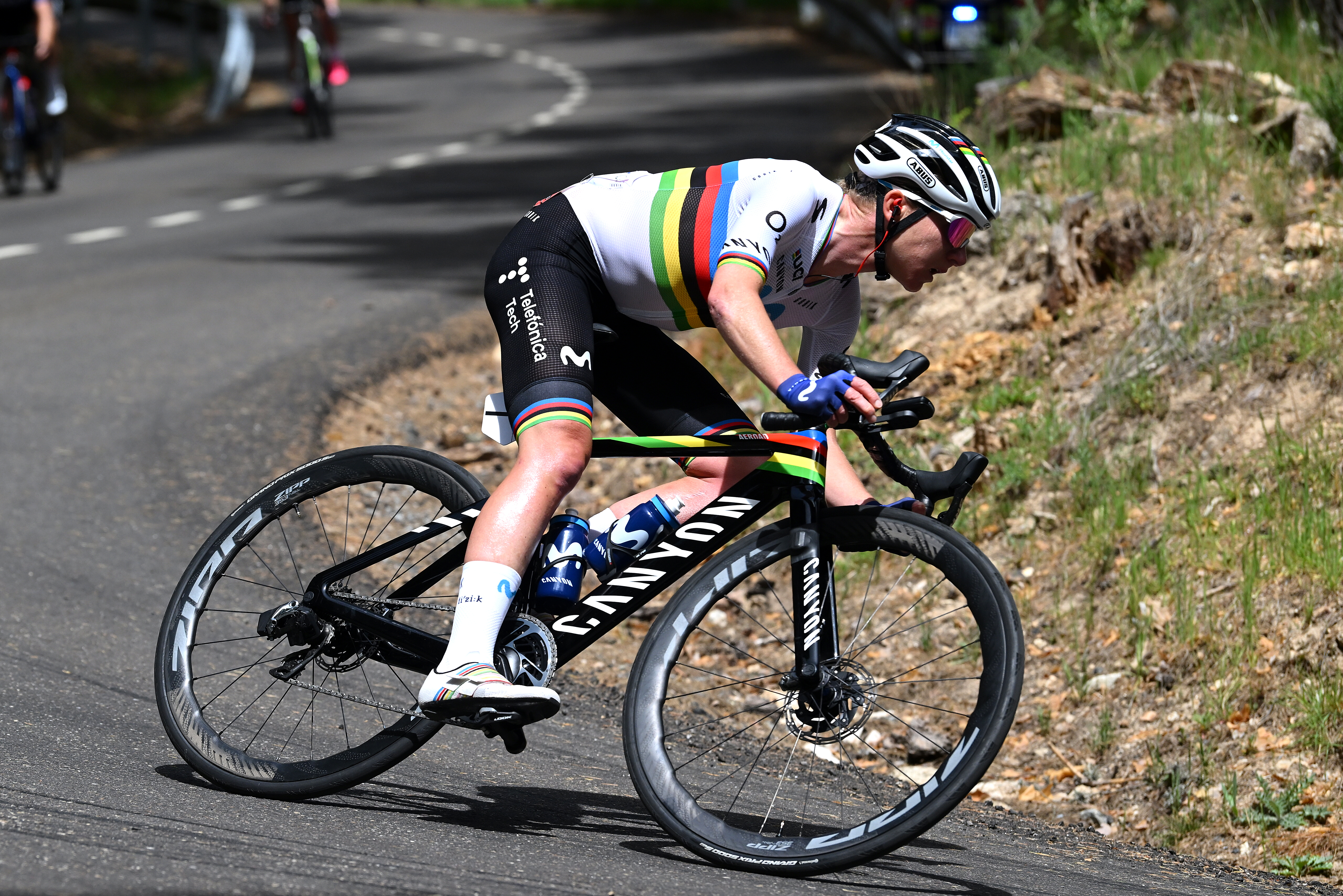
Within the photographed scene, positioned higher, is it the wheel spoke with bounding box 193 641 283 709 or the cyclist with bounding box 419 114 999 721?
the cyclist with bounding box 419 114 999 721

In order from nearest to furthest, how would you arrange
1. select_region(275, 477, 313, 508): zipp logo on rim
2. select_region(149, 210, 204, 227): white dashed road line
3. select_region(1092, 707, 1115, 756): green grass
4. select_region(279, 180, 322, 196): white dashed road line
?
1. select_region(275, 477, 313, 508): zipp logo on rim
2. select_region(1092, 707, 1115, 756): green grass
3. select_region(149, 210, 204, 227): white dashed road line
4. select_region(279, 180, 322, 196): white dashed road line

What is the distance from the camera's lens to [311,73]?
20.0m

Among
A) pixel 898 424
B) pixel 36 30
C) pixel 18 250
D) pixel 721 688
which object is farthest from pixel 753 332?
pixel 36 30

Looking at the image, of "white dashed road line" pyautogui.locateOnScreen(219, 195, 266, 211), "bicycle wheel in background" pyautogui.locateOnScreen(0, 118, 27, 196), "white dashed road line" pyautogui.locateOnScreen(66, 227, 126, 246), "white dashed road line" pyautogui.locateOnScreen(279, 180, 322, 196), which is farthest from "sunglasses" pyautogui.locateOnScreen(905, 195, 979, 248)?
"bicycle wheel in background" pyautogui.locateOnScreen(0, 118, 27, 196)

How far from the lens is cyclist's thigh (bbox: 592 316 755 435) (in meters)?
4.14

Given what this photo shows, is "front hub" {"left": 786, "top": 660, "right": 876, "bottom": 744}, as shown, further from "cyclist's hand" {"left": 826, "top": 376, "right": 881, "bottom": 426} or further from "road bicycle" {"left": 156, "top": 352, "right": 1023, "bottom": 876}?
"cyclist's hand" {"left": 826, "top": 376, "right": 881, "bottom": 426}

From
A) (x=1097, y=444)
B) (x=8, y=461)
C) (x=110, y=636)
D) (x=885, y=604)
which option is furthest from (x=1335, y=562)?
(x=8, y=461)

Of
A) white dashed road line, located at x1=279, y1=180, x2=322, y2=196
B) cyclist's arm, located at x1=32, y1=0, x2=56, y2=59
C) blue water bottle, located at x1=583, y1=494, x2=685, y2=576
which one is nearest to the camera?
blue water bottle, located at x1=583, y1=494, x2=685, y2=576

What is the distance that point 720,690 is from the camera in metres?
6.27

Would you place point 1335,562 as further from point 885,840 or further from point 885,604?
point 885,840

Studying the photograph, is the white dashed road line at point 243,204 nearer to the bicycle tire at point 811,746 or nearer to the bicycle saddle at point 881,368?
the bicycle tire at point 811,746

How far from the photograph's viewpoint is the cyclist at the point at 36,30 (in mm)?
15141

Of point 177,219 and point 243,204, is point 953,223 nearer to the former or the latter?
point 177,219

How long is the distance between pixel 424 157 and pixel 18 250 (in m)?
6.22
